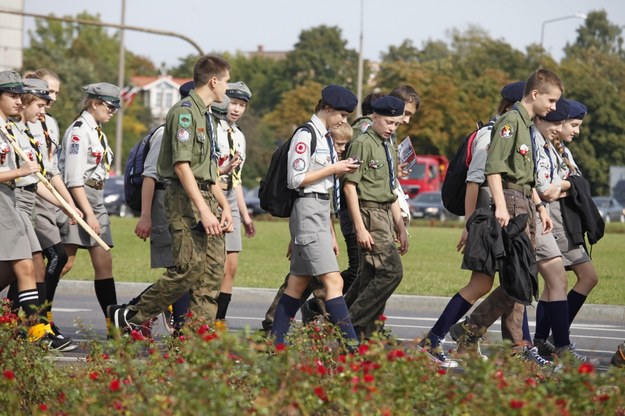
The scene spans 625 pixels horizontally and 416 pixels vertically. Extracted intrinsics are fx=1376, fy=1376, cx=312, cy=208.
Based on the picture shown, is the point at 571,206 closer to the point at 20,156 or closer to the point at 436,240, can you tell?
the point at 20,156

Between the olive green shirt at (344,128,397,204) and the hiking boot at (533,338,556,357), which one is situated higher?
the olive green shirt at (344,128,397,204)

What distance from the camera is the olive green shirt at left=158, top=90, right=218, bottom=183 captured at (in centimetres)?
852

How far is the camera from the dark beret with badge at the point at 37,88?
375 inches

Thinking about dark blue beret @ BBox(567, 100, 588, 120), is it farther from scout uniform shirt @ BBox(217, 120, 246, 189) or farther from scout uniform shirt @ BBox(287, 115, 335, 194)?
scout uniform shirt @ BBox(217, 120, 246, 189)

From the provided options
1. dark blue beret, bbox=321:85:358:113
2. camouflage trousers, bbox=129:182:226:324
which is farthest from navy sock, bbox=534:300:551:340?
camouflage trousers, bbox=129:182:226:324

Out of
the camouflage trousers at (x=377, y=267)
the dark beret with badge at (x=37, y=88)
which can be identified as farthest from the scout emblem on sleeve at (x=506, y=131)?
the dark beret with badge at (x=37, y=88)

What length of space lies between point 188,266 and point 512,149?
7.42 feet

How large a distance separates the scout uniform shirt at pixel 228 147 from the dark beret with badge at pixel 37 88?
1.38 meters

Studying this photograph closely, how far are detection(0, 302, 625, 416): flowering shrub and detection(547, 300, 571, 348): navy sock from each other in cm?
314

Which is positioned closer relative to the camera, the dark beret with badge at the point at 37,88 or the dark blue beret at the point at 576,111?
the dark beret with badge at the point at 37,88

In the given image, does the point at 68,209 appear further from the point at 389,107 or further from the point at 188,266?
the point at 389,107

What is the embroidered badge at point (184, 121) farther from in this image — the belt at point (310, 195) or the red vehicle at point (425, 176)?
the red vehicle at point (425, 176)

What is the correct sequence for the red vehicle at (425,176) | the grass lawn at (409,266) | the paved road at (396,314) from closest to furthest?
1. the paved road at (396,314)
2. the grass lawn at (409,266)
3. the red vehicle at (425,176)

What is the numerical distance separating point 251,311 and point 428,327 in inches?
86.6
